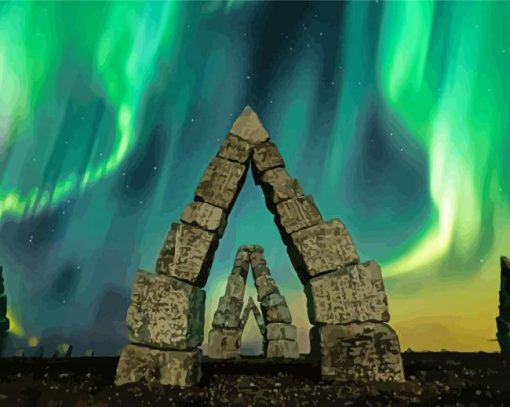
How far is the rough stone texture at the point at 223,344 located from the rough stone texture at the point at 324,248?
34.1 feet

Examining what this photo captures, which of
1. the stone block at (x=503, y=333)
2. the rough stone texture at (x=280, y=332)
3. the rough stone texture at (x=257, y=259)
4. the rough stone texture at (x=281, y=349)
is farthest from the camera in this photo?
the rough stone texture at (x=257, y=259)

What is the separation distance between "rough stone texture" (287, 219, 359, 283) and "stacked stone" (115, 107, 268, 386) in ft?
4.02

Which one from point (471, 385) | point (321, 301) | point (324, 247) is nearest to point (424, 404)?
Answer: point (471, 385)

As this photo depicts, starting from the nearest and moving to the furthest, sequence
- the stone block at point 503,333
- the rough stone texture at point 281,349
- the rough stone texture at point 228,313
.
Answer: the stone block at point 503,333
the rough stone texture at point 281,349
the rough stone texture at point 228,313

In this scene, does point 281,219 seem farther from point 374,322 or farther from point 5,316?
point 5,316

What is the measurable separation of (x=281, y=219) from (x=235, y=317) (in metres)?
10.6

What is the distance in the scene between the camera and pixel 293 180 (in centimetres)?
754

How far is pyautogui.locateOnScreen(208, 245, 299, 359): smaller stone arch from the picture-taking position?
1682 cm

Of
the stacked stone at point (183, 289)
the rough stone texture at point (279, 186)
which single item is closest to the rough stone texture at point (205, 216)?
the stacked stone at point (183, 289)

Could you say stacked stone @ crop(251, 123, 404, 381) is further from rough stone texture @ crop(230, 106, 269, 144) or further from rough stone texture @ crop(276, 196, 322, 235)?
rough stone texture @ crop(230, 106, 269, 144)

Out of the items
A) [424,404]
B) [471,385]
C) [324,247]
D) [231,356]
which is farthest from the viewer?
[231,356]

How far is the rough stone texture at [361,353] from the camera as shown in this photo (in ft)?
21.5

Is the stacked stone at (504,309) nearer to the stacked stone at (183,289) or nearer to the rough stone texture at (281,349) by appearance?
the rough stone texture at (281,349)

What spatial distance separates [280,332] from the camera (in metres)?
17.0
